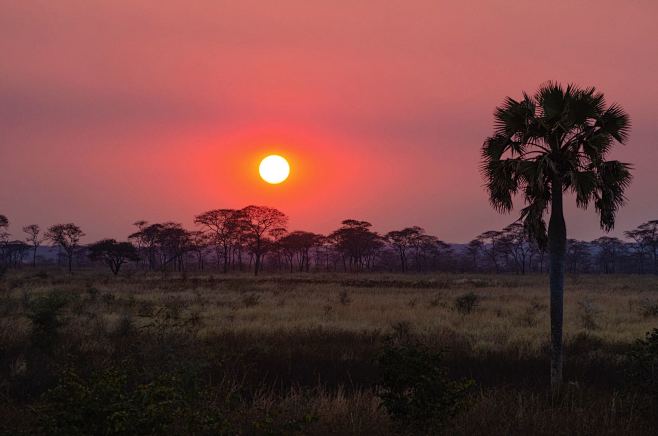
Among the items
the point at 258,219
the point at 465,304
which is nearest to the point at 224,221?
the point at 258,219

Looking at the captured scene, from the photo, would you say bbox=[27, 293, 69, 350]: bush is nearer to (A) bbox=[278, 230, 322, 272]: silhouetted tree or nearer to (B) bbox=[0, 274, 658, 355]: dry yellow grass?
(B) bbox=[0, 274, 658, 355]: dry yellow grass

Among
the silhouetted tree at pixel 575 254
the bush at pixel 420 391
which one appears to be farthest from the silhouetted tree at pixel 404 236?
the bush at pixel 420 391

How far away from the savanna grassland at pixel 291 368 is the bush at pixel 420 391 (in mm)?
183

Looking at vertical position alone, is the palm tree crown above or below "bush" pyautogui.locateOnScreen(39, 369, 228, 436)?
above

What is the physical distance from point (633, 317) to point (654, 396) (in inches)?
797

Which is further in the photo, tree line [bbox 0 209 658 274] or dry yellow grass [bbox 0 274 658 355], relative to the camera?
tree line [bbox 0 209 658 274]

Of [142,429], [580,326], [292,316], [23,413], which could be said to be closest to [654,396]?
[142,429]

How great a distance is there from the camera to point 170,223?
11019cm

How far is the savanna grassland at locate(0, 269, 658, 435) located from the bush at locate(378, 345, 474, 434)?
0.18 metres

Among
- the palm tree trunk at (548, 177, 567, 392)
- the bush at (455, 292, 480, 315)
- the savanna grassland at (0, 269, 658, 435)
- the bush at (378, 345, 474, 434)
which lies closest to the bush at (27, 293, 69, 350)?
the savanna grassland at (0, 269, 658, 435)

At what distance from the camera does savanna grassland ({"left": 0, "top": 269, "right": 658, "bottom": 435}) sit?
5629 mm

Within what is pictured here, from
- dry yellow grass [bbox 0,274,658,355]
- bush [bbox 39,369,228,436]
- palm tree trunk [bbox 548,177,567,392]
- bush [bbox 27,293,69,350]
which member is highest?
palm tree trunk [bbox 548,177,567,392]

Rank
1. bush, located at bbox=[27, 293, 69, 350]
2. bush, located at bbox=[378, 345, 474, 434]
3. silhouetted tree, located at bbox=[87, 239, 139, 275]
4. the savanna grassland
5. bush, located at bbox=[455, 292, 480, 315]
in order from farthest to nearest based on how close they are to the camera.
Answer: silhouetted tree, located at bbox=[87, 239, 139, 275] → bush, located at bbox=[455, 292, 480, 315] → bush, located at bbox=[27, 293, 69, 350] → bush, located at bbox=[378, 345, 474, 434] → the savanna grassland

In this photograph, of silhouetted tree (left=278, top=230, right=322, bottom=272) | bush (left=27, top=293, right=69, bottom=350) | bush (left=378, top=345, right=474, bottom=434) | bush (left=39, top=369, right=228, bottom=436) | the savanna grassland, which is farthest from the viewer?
silhouetted tree (left=278, top=230, right=322, bottom=272)
